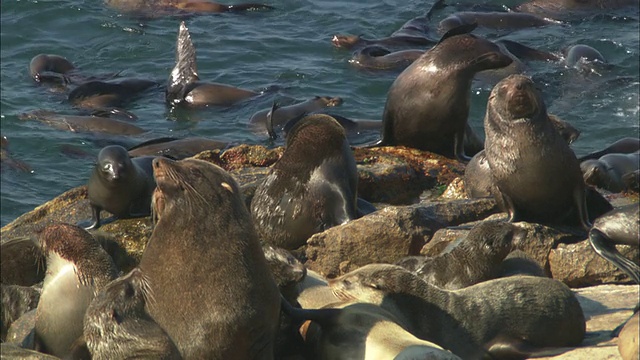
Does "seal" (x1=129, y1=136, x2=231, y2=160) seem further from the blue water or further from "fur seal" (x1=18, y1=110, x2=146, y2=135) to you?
"fur seal" (x1=18, y1=110, x2=146, y2=135)

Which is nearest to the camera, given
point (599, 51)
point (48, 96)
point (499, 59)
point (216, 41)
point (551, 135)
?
point (551, 135)

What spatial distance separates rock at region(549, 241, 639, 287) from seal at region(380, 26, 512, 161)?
3.78 meters

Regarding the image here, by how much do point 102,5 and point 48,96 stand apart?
17.3 ft

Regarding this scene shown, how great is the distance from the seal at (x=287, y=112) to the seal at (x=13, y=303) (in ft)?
24.7

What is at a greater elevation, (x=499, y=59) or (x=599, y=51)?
(x=499, y=59)

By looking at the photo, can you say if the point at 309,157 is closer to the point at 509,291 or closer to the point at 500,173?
the point at 500,173

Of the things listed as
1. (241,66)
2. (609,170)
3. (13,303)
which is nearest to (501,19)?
(241,66)

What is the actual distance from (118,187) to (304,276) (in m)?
4.28

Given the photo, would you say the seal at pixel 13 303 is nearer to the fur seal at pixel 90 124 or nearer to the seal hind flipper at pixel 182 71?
the fur seal at pixel 90 124

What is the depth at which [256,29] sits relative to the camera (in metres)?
20.7

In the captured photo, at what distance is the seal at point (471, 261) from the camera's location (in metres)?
6.82

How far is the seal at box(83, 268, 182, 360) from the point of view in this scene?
5.37 m

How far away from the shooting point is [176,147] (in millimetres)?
13594

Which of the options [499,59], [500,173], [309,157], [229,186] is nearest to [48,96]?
[499,59]
